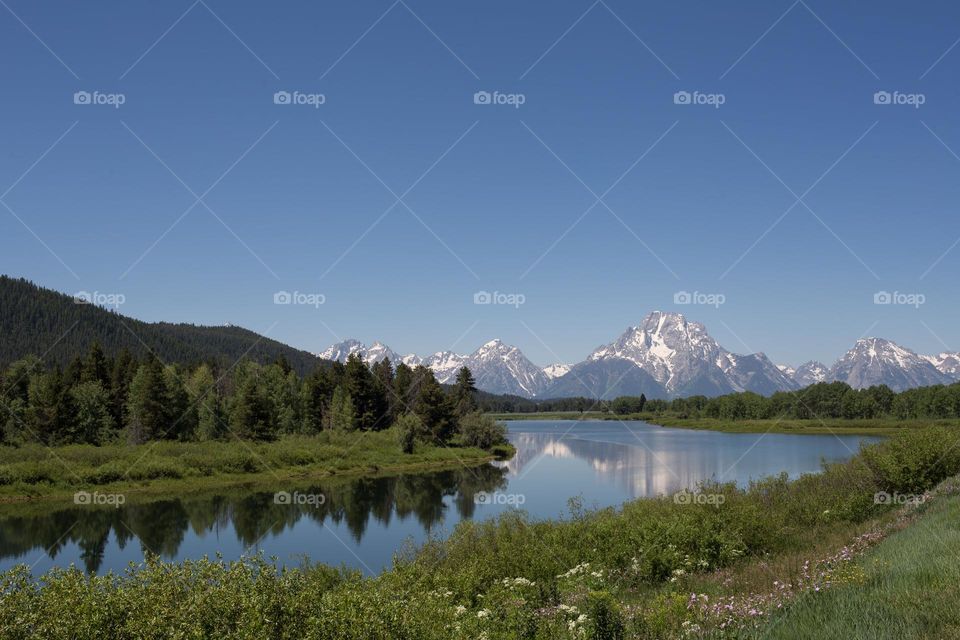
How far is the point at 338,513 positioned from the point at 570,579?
34.7 m

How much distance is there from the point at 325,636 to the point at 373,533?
33.0m

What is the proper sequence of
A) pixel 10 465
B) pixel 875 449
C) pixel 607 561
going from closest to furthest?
pixel 607 561 < pixel 875 449 < pixel 10 465

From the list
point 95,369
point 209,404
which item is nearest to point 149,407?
point 209,404

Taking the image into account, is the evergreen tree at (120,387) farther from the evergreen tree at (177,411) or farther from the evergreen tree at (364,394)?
the evergreen tree at (364,394)

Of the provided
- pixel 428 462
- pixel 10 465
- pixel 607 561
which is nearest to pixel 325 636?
pixel 607 561

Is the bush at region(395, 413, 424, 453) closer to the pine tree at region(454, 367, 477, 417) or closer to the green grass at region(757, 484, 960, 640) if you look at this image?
the pine tree at region(454, 367, 477, 417)

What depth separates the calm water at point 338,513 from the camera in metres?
35.1

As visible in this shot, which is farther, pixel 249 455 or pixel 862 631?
pixel 249 455

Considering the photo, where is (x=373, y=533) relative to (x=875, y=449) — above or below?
below

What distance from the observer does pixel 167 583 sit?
9852mm

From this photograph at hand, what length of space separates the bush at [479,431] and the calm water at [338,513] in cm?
1563

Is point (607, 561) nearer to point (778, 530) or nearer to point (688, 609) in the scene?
point (778, 530)

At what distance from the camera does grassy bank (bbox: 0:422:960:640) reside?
28.8ft

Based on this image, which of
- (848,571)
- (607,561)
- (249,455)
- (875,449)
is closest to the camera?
(848,571)
